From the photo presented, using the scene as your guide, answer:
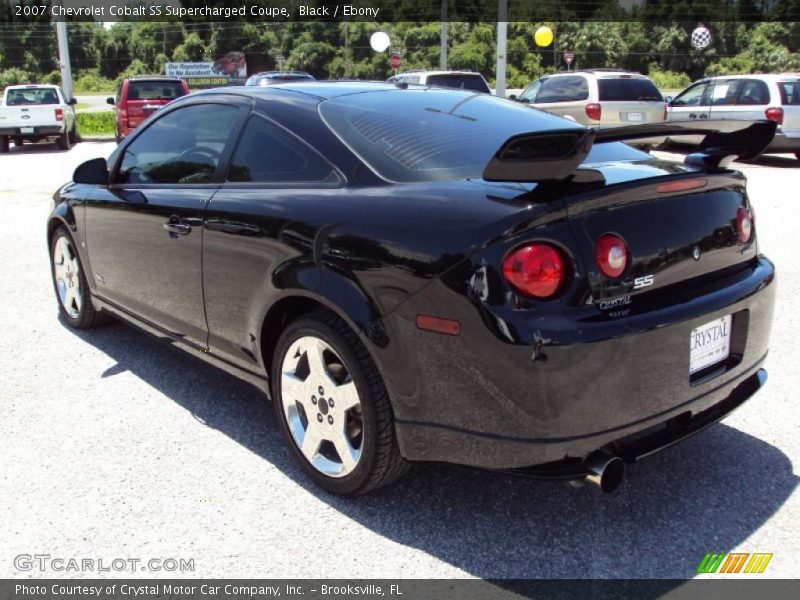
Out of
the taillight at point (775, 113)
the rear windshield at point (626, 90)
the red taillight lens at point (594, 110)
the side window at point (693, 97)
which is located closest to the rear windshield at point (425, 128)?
the red taillight lens at point (594, 110)

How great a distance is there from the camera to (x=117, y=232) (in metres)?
4.16

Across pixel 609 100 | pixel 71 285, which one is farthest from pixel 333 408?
pixel 609 100

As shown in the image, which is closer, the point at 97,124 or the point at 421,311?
the point at 421,311

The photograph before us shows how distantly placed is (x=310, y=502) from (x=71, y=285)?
9.56ft

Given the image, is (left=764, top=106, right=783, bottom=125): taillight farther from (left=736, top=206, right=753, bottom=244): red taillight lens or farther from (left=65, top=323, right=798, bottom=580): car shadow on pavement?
(left=736, top=206, right=753, bottom=244): red taillight lens

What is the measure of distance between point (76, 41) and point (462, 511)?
73445 millimetres

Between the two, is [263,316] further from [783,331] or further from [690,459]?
[783,331]

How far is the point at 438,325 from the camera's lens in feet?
7.97

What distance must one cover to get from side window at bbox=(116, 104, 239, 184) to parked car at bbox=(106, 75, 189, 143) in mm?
14059

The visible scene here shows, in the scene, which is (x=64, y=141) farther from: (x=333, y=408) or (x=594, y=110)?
(x=333, y=408)

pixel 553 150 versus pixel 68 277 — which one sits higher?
pixel 553 150

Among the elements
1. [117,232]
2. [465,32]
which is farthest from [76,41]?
[117,232]

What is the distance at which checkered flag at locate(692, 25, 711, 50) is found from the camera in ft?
Result: 181

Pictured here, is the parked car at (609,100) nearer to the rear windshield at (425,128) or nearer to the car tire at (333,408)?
the rear windshield at (425,128)
